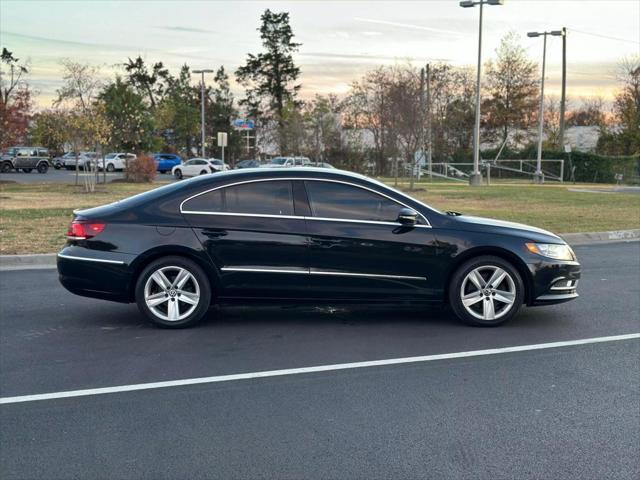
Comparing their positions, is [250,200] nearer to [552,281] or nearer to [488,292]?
[488,292]

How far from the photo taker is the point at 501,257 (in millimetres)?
6570

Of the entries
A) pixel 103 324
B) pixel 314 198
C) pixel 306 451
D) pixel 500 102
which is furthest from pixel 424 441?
pixel 500 102

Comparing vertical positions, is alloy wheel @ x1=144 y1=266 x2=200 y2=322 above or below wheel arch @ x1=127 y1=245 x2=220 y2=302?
below

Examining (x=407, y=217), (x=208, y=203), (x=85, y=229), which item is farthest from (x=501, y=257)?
(x=85, y=229)

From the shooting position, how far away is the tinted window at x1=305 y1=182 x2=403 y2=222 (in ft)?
21.3

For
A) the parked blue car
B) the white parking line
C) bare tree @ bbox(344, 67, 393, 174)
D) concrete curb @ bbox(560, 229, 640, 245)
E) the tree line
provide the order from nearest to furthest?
the white parking line < concrete curb @ bbox(560, 229, 640, 245) < the tree line < bare tree @ bbox(344, 67, 393, 174) < the parked blue car

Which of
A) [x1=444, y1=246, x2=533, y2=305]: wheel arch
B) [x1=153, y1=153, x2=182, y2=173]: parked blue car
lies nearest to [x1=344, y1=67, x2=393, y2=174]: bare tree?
[x1=153, y1=153, x2=182, y2=173]: parked blue car

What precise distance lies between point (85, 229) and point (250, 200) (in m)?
1.61

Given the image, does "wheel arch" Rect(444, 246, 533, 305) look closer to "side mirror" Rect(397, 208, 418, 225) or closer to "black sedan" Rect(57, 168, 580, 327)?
"black sedan" Rect(57, 168, 580, 327)

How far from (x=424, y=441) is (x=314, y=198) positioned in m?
3.13

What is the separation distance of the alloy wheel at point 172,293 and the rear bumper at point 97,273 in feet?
0.78

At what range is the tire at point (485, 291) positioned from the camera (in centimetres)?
650

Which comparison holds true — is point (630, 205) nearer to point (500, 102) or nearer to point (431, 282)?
point (431, 282)

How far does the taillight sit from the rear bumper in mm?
125
